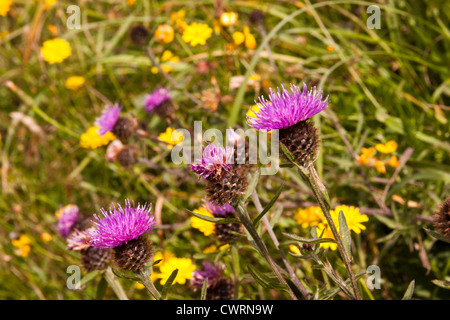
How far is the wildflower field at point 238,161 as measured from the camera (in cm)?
113

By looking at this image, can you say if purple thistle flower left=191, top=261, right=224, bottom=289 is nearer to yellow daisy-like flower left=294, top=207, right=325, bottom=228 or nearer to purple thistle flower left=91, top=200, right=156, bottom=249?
yellow daisy-like flower left=294, top=207, right=325, bottom=228

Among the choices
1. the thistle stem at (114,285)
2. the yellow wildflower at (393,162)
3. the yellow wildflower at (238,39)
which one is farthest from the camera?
the yellow wildflower at (238,39)

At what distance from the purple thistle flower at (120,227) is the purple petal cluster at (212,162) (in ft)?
0.57

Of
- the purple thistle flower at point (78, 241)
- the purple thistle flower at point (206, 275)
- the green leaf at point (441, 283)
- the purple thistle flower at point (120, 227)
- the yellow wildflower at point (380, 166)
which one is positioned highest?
the yellow wildflower at point (380, 166)

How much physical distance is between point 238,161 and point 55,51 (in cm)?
196

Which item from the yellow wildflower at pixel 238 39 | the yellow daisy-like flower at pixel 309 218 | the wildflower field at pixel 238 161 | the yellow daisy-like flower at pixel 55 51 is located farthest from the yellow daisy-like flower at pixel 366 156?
the yellow daisy-like flower at pixel 55 51

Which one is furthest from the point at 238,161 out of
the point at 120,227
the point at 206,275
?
the point at 206,275

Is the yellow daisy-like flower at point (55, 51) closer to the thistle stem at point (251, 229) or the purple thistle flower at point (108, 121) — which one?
the purple thistle flower at point (108, 121)

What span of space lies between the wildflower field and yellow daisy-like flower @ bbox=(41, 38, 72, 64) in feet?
0.04

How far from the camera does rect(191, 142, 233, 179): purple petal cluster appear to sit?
1.11 meters

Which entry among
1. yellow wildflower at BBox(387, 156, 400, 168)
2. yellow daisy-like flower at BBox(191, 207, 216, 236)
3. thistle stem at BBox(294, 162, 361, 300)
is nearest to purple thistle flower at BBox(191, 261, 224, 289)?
yellow daisy-like flower at BBox(191, 207, 216, 236)

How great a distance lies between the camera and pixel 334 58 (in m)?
2.37

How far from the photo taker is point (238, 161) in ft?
4.12
